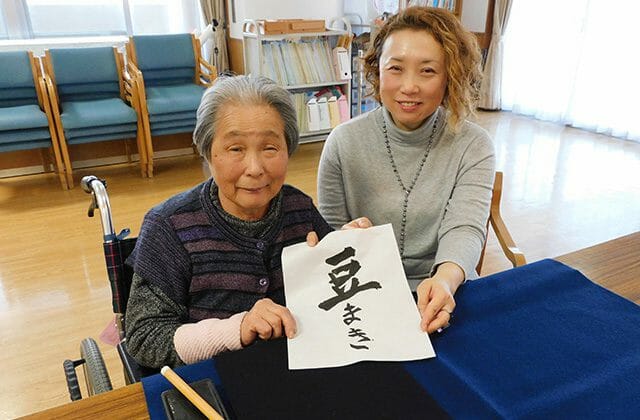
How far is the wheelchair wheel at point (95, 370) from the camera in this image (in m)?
1.10

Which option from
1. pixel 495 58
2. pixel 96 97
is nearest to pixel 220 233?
pixel 96 97

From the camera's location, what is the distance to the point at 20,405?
1.83 m

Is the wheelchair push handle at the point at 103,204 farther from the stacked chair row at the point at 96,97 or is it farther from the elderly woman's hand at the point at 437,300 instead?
the stacked chair row at the point at 96,97

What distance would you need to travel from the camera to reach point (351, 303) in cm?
93

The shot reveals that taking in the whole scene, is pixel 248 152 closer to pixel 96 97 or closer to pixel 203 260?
pixel 203 260

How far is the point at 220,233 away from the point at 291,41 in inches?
149

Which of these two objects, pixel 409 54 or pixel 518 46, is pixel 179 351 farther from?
pixel 518 46

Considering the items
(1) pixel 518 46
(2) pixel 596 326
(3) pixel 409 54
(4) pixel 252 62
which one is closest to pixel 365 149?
(3) pixel 409 54

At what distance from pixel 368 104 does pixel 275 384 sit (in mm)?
4954

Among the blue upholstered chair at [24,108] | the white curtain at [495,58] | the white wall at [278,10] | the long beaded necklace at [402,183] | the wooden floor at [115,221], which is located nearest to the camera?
the long beaded necklace at [402,183]

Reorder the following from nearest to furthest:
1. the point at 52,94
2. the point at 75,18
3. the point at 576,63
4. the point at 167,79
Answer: the point at 52,94
the point at 167,79
the point at 75,18
the point at 576,63

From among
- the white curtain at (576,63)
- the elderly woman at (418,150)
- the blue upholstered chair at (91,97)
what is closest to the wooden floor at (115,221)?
the white curtain at (576,63)

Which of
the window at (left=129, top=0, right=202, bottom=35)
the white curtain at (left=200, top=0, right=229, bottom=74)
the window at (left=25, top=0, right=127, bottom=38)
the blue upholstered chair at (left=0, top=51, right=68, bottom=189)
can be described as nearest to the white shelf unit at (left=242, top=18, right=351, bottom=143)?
the white curtain at (left=200, top=0, right=229, bottom=74)

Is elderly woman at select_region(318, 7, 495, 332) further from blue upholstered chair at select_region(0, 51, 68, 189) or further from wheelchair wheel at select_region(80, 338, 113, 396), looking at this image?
blue upholstered chair at select_region(0, 51, 68, 189)
